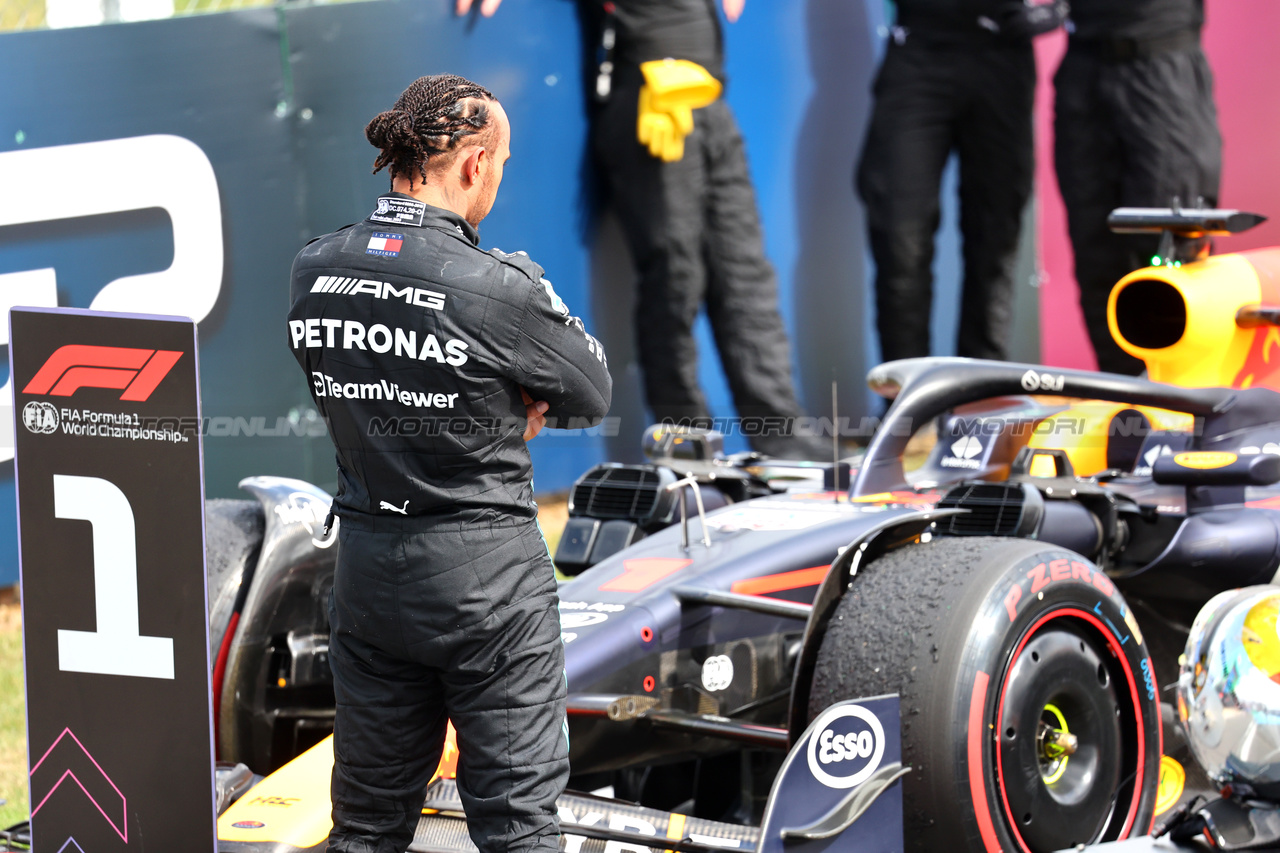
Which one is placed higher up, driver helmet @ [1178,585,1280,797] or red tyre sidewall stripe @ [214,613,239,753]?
driver helmet @ [1178,585,1280,797]

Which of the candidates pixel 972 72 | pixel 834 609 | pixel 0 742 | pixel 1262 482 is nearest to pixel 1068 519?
pixel 1262 482

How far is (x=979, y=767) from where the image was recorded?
263 centimetres

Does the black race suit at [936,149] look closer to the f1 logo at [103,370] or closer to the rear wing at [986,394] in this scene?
the rear wing at [986,394]

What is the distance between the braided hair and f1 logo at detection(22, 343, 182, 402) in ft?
1.89

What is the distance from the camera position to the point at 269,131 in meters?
6.48

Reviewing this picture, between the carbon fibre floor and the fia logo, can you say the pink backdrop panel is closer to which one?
the carbon fibre floor

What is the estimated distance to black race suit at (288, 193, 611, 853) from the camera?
215cm

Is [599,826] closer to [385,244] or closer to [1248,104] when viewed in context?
[385,244]

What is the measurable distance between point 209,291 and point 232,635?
10.4 feet

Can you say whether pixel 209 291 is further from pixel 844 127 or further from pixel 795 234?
pixel 844 127

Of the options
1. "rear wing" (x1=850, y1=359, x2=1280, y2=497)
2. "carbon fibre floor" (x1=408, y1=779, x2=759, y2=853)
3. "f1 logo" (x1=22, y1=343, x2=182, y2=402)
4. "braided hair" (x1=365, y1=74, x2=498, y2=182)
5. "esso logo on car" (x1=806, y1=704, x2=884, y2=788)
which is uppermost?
"braided hair" (x1=365, y1=74, x2=498, y2=182)

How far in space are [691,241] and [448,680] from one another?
5.74 meters

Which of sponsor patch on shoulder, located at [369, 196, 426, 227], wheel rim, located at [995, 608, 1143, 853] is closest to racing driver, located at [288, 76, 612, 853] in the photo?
sponsor patch on shoulder, located at [369, 196, 426, 227]

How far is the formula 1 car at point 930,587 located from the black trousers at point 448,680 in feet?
1.20
